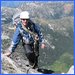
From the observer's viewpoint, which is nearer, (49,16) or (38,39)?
(38,39)

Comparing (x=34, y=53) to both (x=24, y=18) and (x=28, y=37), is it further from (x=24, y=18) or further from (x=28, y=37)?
(x=24, y=18)

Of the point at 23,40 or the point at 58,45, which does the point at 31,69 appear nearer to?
the point at 23,40

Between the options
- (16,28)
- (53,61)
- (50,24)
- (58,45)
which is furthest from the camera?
Answer: (50,24)

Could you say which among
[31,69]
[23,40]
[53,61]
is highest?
[23,40]

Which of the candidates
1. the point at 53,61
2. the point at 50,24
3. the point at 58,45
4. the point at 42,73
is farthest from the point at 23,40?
the point at 50,24

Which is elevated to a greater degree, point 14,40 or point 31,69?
point 14,40

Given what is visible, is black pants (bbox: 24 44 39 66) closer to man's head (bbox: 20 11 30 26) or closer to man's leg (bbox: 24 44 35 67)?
man's leg (bbox: 24 44 35 67)

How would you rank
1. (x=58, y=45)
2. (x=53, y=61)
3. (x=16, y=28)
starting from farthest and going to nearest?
(x=58, y=45) → (x=53, y=61) → (x=16, y=28)
